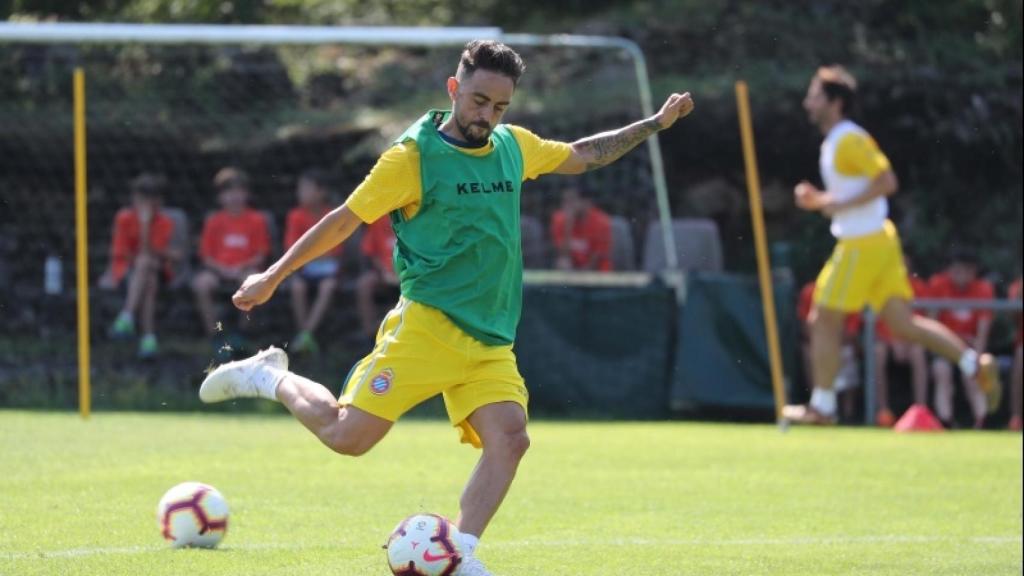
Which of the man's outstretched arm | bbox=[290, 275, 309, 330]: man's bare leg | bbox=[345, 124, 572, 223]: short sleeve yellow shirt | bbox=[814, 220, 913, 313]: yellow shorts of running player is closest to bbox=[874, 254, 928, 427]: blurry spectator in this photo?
bbox=[814, 220, 913, 313]: yellow shorts of running player

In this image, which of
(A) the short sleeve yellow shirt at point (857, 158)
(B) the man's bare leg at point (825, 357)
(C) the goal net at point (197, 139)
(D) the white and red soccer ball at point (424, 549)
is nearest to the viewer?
(D) the white and red soccer ball at point (424, 549)

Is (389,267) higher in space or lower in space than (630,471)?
higher

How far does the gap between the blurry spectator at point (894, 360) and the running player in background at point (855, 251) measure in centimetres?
242

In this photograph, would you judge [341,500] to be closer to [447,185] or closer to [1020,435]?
[447,185]

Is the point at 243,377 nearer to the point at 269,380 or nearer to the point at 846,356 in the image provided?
the point at 269,380

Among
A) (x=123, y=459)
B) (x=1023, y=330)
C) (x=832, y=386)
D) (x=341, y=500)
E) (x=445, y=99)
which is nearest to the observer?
(x=341, y=500)

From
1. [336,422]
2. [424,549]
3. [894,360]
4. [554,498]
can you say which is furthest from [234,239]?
[424,549]

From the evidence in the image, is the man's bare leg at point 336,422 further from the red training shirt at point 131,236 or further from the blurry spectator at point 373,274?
the red training shirt at point 131,236

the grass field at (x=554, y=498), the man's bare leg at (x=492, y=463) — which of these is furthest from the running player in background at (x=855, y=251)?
the man's bare leg at (x=492, y=463)

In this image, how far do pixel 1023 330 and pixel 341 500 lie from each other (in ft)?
26.8

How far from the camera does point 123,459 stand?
10.9 metres

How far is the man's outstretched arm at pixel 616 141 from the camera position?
24.2ft

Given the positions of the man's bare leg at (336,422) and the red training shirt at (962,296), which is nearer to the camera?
the man's bare leg at (336,422)

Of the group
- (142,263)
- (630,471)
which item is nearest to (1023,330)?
(630,471)
